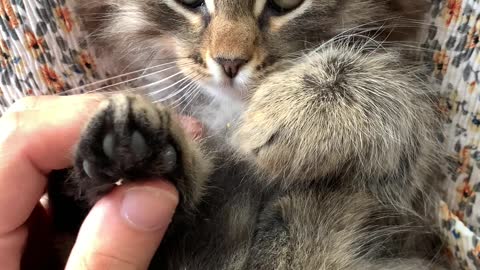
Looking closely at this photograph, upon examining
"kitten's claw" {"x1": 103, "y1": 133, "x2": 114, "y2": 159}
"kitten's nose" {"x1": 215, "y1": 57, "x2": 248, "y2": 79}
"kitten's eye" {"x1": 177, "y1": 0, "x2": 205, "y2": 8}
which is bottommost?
"kitten's claw" {"x1": 103, "y1": 133, "x2": 114, "y2": 159}

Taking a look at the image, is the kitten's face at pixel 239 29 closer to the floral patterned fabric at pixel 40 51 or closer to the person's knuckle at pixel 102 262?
the floral patterned fabric at pixel 40 51

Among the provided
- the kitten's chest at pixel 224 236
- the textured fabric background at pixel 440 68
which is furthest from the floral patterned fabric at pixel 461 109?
the kitten's chest at pixel 224 236

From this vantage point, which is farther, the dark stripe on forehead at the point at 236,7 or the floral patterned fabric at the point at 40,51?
the floral patterned fabric at the point at 40,51

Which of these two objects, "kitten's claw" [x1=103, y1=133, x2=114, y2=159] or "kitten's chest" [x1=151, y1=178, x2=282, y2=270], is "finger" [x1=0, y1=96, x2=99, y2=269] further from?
"kitten's chest" [x1=151, y1=178, x2=282, y2=270]

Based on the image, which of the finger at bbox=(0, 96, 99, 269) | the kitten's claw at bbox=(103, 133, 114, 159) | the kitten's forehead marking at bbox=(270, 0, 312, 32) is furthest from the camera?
the kitten's forehead marking at bbox=(270, 0, 312, 32)

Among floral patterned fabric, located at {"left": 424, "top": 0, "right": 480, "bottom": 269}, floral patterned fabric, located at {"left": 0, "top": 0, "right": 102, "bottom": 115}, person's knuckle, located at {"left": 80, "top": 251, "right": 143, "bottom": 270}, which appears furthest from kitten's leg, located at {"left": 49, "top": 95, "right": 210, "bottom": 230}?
floral patterned fabric, located at {"left": 424, "top": 0, "right": 480, "bottom": 269}

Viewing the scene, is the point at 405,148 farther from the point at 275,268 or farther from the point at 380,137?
the point at 275,268
